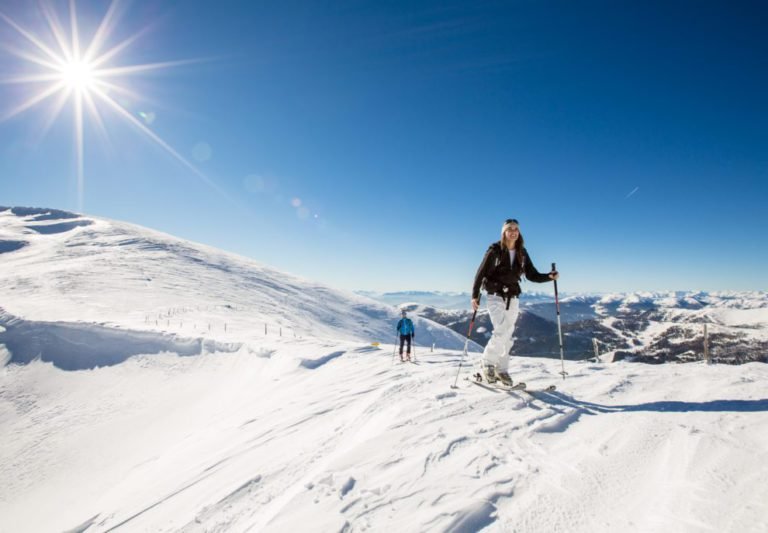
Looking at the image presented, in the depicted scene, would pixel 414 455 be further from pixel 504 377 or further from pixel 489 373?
pixel 489 373

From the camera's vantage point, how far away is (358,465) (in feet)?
11.7

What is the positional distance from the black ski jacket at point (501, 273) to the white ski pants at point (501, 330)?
0.15 meters

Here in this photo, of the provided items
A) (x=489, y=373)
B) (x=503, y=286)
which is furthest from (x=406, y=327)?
(x=503, y=286)

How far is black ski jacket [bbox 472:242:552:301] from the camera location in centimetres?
604

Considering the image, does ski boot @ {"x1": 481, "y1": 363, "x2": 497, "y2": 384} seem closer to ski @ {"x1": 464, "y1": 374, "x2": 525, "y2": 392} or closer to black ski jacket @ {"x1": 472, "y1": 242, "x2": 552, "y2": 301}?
ski @ {"x1": 464, "y1": 374, "x2": 525, "y2": 392}

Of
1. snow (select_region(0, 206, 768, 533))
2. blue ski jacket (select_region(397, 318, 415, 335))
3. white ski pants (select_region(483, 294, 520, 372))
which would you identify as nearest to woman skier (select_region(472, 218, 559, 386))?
white ski pants (select_region(483, 294, 520, 372))

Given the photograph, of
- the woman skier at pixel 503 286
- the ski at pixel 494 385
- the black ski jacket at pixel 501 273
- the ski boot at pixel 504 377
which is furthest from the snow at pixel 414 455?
the black ski jacket at pixel 501 273

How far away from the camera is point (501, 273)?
6059 millimetres

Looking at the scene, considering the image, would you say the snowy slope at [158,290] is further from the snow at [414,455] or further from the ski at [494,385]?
the ski at [494,385]

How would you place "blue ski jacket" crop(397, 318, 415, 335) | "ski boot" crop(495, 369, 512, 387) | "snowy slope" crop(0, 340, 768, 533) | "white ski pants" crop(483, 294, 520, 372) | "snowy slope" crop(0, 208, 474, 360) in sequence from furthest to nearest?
1. "snowy slope" crop(0, 208, 474, 360)
2. "blue ski jacket" crop(397, 318, 415, 335)
3. "white ski pants" crop(483, 294, 520, 372)
4. "ski boot" crop(495, 369, 512, 387)
5. "snowy slope" crop(0, 340, 768, 533)

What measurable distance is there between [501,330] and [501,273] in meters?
1.02

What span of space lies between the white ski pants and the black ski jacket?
15 cm

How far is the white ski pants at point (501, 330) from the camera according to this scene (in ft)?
19.8

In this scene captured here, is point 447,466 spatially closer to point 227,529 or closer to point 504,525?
point 504,525
